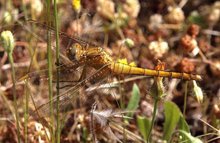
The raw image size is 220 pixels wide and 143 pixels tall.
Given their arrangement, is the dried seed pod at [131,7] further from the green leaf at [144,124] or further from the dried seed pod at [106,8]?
the green leaf at [144,124]

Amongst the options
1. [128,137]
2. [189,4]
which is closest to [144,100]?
[128,137]

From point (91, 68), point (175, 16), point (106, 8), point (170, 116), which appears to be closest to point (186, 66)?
point (170, 116)

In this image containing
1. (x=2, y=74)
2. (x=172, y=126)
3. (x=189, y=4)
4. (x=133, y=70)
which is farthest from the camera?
(x=189, y=4)

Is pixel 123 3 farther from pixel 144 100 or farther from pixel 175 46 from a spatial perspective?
pixel 144 100

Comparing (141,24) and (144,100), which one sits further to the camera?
(141,24)

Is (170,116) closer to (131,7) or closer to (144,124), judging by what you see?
(144,124)

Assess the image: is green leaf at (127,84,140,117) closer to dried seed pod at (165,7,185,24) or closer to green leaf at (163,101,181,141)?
green leaf at (163,101,181,141)

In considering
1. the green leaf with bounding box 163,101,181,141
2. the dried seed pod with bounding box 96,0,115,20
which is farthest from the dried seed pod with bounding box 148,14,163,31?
the green leaf with bounding box 163,101,181,141
